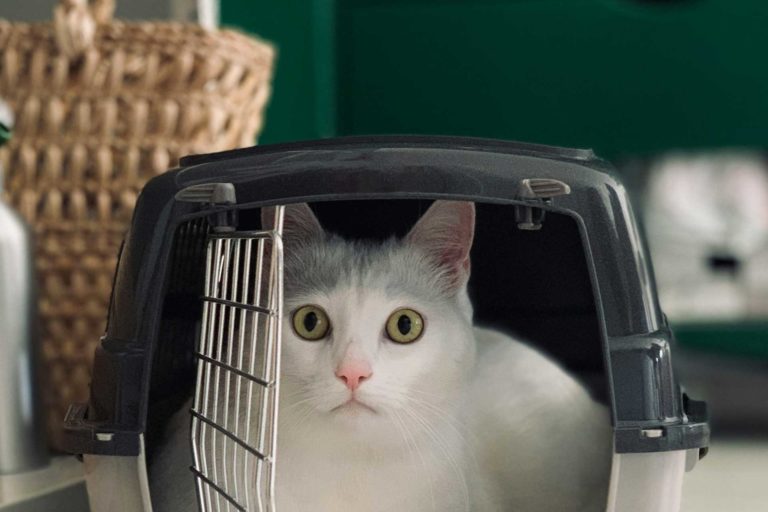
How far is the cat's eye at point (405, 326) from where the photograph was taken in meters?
0.86

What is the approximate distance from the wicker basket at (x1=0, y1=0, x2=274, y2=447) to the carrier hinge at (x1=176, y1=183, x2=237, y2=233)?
377mm

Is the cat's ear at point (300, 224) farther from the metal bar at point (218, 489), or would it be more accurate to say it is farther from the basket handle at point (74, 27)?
the basket handle at point (74, 27)

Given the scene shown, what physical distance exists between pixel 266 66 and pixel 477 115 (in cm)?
73

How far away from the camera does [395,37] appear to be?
192 cm

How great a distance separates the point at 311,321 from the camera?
86 cm

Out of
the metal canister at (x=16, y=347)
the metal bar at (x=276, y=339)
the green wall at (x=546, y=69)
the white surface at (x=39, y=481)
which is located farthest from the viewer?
the green wall at (x=546, y=69)

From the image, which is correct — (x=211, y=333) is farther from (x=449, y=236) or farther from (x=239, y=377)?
(x=449, y=236)

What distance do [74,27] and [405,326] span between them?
0.55 m

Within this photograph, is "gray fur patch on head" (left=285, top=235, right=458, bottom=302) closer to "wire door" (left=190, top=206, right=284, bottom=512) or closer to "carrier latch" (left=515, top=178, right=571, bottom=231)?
"wire door" (left=190, top=206, right=284, bottom=512)

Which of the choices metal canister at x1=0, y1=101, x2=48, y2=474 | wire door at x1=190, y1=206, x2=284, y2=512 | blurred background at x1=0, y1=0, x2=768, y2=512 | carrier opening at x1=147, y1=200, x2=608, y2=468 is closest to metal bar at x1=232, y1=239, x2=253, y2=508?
wire door at x1=190, y1=206, x2=284, y2=512

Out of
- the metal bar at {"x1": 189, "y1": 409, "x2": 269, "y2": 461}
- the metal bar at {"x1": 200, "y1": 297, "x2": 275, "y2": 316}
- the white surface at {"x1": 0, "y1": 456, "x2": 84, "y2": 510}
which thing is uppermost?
the metal bar at {"x1": 200, "y1": 297, "x2": 275, "y2": 316}

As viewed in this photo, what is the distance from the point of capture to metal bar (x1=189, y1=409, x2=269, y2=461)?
0.77m

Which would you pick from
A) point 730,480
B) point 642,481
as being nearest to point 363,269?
point 642,481

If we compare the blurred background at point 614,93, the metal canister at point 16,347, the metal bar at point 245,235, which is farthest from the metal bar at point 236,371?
the blurred background at point 614,93
